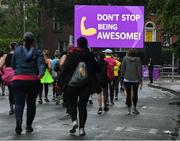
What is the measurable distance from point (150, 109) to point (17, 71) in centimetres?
781

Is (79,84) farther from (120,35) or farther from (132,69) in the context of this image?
(120,35)

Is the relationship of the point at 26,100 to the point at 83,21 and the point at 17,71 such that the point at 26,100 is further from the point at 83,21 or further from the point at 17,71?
the point at 83,21

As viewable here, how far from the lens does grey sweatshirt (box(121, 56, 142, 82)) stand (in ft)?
53.3

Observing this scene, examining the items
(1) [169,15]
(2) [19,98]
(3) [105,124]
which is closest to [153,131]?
(3) [105,124]

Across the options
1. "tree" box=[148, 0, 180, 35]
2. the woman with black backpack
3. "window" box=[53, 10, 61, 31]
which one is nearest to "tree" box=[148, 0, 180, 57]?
"tree" box=[148, 0, 180, 35]

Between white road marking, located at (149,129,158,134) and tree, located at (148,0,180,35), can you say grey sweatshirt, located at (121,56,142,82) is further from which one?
tree, located at (148,0,180,35)

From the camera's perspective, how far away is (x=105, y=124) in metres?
13.7

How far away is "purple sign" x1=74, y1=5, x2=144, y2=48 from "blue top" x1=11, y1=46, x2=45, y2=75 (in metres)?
21.4

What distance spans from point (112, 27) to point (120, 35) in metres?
0.61

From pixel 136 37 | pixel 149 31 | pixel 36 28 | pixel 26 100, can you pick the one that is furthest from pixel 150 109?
pixel 149 31

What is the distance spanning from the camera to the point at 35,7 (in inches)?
2490

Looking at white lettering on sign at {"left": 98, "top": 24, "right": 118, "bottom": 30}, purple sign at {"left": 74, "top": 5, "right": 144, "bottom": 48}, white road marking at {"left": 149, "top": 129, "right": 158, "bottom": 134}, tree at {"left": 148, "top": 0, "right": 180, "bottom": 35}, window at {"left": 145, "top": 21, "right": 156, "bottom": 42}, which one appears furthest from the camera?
window at {"left": 145, "top": 21, "right": 156, "bottom": 42}

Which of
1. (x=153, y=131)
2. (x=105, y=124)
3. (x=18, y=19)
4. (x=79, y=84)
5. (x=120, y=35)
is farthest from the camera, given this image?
(x=18, y=19)

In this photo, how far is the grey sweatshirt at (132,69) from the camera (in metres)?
16.2
